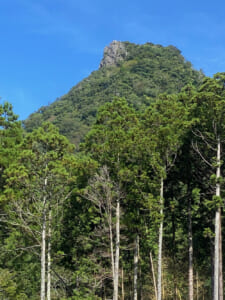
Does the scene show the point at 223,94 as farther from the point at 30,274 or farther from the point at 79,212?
the point at 30,274

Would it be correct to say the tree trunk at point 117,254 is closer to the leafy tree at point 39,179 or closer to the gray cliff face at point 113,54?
the leafy tree at point 39,179

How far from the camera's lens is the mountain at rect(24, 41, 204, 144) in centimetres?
8754

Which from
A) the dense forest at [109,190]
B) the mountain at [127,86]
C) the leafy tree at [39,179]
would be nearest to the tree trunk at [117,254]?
the dense forest at [109,190]

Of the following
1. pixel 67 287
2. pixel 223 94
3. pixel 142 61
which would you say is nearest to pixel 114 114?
pixel 223 94

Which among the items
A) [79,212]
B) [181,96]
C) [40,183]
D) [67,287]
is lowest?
[67,287]

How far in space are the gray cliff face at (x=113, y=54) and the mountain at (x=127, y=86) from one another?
12.4 ft

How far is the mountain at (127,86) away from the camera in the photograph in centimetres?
8754

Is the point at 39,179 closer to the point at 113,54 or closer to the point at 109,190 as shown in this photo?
the point at 109,190

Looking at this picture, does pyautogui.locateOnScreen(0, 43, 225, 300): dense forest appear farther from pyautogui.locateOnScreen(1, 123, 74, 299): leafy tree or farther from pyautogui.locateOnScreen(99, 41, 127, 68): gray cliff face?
pyautogui.locateOnScreen(99, 41, 127, 68): gray cliff face

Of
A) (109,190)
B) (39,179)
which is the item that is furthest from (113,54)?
(39,179)

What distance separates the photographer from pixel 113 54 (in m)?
166

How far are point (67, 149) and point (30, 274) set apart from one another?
729 cm

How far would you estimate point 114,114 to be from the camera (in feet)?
52.9

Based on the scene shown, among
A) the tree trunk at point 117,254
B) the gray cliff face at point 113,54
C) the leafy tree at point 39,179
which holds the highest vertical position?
the gray cliff face at point 113,54
